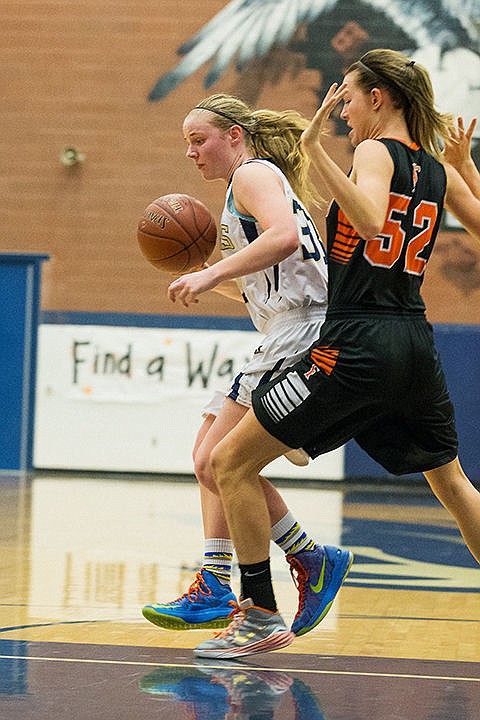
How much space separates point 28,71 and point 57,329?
277 cm

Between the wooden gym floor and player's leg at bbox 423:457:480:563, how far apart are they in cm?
48

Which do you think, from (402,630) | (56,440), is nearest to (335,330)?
(402,630)

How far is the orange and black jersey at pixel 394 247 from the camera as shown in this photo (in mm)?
3748

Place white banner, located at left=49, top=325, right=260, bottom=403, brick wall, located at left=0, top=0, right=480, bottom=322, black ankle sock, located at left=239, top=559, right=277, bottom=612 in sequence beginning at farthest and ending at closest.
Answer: brick wall, located at left=0, top=0, right=480, bottom=322 → white banner, located at left=49, top=325, right=260, bottom=403 → black ankle sock, located at left=239, top=559, right=277, bottom=612

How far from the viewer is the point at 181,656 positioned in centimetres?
414

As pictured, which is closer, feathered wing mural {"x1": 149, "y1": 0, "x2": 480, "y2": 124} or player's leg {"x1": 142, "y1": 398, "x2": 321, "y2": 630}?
player's leg {"x1": 142, "y1": 398, "x2": 321, "y2": 630}

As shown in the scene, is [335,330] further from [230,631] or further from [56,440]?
[56,440]

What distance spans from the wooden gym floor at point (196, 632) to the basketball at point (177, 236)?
144cm

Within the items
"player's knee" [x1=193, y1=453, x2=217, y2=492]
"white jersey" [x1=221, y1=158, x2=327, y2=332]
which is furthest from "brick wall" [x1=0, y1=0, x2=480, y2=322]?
"player's knee" [x1=193, y1=453, x2=217, y2=492]

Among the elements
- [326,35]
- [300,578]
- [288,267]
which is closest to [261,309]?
[288,267]

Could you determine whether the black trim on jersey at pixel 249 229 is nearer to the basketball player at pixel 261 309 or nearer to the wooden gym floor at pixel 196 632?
the basketball player at pixel 261 309

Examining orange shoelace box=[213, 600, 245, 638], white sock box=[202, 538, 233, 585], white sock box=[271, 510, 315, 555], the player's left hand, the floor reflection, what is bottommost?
the floor reflection

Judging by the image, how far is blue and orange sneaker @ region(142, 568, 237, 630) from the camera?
13.8ft

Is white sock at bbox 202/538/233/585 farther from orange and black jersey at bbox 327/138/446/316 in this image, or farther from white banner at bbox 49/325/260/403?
white banner at bbox 49/325/260/403
